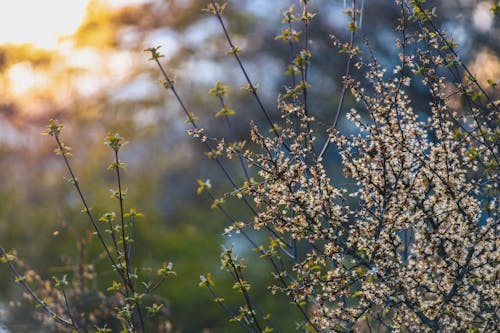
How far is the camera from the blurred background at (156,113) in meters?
9.02

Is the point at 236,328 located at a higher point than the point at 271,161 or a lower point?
higher

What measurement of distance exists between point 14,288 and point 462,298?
9482 millimetres

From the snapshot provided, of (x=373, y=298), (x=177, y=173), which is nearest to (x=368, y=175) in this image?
(x=373, y=298)

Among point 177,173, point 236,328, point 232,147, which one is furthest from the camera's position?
point 177,173

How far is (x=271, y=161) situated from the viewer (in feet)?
8.09

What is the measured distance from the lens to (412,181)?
2484mm

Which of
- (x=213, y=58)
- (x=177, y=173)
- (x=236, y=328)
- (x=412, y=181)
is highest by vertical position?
(x=213, y=58)

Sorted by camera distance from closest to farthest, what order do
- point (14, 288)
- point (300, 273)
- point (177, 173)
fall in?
point (300, 273) → point (14, 288) → point (177, 173)

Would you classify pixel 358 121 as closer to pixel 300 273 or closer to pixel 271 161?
pixel 271 161

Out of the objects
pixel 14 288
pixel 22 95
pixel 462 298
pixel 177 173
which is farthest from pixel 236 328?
pixel 22 95

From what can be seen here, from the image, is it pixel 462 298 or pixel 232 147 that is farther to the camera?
pixel 462 298

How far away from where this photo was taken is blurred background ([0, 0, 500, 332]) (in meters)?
9.02

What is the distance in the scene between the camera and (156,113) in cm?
1419

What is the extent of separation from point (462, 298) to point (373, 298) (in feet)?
1.50
